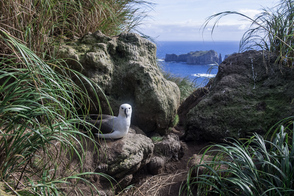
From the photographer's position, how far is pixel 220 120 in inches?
131

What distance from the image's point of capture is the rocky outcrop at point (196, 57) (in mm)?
7545

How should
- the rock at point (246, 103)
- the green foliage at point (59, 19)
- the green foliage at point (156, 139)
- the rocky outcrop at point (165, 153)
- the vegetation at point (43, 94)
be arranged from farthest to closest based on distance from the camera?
1. the green foliage at point (156, 139)
2. the rock at point (246, 103)
3. the rocky outcrop at point (165, 153)
4. the green foliage at point (59, 19)
5. the vegetation at point (43, 94)

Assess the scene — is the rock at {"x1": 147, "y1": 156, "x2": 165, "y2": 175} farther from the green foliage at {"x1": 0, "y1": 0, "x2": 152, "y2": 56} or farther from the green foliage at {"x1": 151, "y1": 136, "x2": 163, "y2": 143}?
the green foliage at {"x1": 0, "y1": 0, "x2": 152, "y2": 56}

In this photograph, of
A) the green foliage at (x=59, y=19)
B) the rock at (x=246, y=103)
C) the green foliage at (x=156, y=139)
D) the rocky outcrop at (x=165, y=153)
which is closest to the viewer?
the green foliage at (x=59, y=19)

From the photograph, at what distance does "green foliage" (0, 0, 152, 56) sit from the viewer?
2.49 metres

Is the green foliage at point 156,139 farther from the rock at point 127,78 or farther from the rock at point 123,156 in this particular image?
the rock at point 123,156

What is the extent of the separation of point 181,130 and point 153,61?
141cm

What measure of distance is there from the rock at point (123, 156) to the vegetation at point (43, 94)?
0.78 ft

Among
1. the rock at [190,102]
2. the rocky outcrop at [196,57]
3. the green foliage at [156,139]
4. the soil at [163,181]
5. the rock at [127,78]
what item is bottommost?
the soil at [163,181]

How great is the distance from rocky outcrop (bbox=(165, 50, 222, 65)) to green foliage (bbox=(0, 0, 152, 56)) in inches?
144

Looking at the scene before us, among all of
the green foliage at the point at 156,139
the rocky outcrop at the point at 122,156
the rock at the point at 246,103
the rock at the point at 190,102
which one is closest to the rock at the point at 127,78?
the green foliage at the point at 156,139

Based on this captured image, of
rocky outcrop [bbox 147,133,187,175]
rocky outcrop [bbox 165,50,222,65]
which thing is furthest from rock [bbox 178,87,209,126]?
rocky outcrop [bbox 165,50,222,65]

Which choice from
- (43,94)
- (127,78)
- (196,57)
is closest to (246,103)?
(127,78)

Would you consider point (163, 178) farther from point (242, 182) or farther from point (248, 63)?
point (248, 63)
